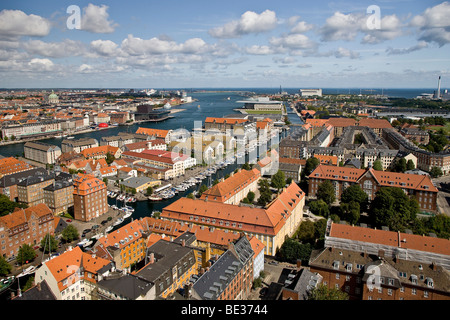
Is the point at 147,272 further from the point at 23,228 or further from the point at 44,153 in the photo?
the point at 44,153

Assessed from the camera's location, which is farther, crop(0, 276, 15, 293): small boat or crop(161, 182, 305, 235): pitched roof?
crop(161, 182, 305, 235): pitched roof

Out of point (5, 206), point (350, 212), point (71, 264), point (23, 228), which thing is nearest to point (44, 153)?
point (5, 206)

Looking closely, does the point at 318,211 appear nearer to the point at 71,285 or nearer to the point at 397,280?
the point at 397,280

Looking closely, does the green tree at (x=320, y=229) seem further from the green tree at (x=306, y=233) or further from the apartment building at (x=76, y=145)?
the apartment building at (x=76, y=145)

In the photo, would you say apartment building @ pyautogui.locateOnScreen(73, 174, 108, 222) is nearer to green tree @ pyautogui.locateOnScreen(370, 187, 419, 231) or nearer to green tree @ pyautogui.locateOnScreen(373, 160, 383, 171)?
green tree @ pyautogui.locateOnScreen(370, 187, 419, 231)

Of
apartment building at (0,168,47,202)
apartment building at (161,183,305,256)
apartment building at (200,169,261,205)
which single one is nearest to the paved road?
apartment building at (161,183,305,256)
